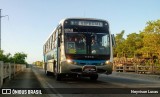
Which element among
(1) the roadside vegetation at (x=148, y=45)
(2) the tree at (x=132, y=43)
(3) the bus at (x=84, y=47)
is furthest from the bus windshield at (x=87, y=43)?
(2) the tree at (x=132, y=43)

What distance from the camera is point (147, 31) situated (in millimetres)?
70375

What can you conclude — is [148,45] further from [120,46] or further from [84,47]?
[84,47]

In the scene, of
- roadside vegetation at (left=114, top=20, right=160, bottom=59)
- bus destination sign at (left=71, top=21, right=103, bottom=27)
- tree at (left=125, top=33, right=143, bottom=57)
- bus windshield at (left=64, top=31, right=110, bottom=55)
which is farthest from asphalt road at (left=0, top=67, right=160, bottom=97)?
tree at (left=125, top=33, right=143, bottom=57)

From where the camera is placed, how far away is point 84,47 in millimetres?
20734

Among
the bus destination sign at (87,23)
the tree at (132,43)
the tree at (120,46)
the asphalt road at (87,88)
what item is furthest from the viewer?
the tree at (120,46)

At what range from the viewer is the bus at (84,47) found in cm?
2039

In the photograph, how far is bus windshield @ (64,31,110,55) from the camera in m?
20.7

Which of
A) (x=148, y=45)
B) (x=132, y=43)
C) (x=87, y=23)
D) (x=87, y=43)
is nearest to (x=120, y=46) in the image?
(x=132, y=43)

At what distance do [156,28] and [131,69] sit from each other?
92.5 feet

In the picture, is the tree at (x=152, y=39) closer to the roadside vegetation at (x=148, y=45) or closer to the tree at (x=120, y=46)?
the roadside vegetation at (x=148, y=45)

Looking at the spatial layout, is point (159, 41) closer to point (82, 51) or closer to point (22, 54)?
point (82, 51)

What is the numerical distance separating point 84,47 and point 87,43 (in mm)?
286

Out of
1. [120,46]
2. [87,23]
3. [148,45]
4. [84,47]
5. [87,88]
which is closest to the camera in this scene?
[87,88]

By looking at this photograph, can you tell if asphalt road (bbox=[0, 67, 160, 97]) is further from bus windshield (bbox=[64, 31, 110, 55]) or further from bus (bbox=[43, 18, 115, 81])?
bus windshield (bbox=[64, 31, 110, 55])
